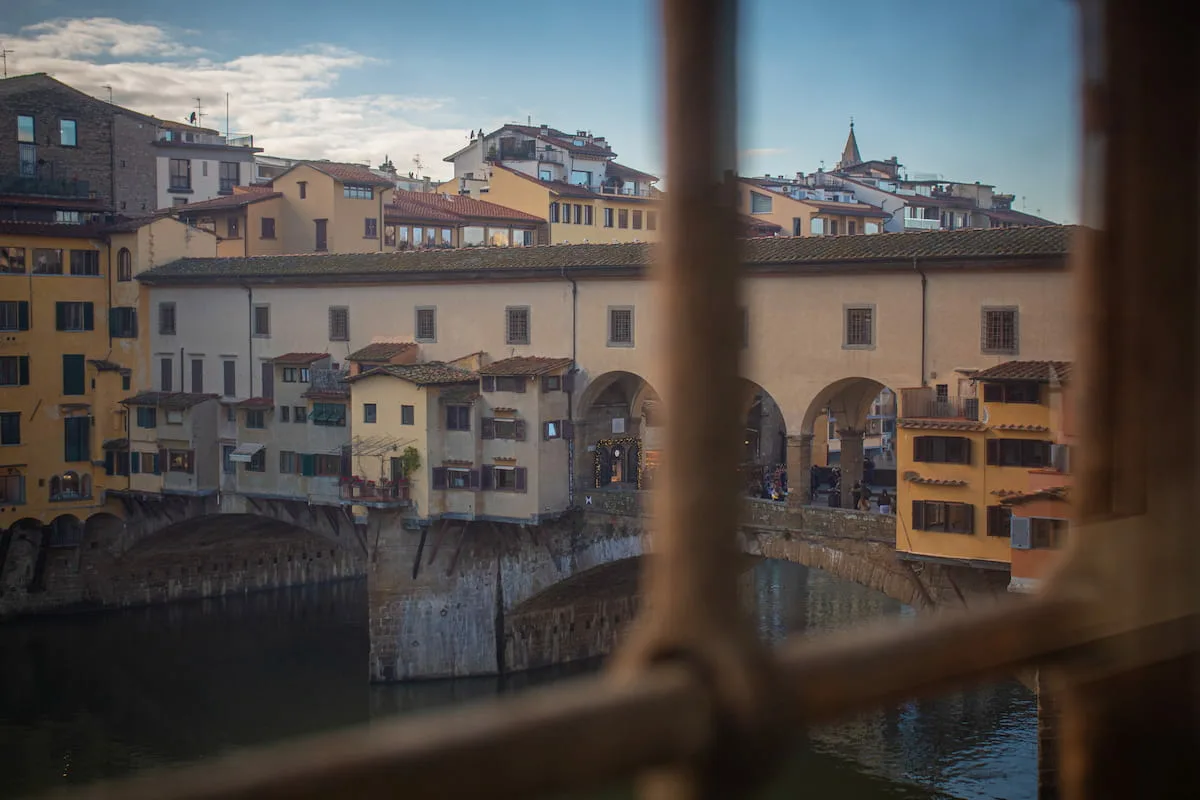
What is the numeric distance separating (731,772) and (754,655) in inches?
4.4

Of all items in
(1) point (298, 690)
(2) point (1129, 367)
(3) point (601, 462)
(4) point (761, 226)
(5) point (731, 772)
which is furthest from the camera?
(4) point (761, 226)

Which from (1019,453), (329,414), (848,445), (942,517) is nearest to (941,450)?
(942,517)

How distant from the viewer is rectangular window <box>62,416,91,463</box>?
25422mm

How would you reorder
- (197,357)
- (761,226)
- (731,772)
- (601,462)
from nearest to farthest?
1. (731,772)
2. (601,462)
3. (197,357)
4. (761,226)

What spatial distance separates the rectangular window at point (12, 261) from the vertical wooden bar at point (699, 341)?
2475cm

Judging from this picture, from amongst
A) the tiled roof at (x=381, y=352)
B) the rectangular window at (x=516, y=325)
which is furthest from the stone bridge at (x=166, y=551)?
the rectangular window at (x=516, y=325)

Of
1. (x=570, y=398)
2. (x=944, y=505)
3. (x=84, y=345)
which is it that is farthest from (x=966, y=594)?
(x=84, y=345)

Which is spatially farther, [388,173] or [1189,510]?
[388,173]

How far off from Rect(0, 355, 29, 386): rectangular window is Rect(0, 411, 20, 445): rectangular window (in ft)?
1.70

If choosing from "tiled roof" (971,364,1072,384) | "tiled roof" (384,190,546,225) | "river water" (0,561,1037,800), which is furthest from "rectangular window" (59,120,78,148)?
"tiled roof" (971,364,1072,384)

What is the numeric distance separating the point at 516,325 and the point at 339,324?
3503mm

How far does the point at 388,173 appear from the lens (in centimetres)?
3959

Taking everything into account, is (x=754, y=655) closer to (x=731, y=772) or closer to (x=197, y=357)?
(x=731, y=772)

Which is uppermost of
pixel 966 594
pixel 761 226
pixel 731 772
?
pixel 761 226
